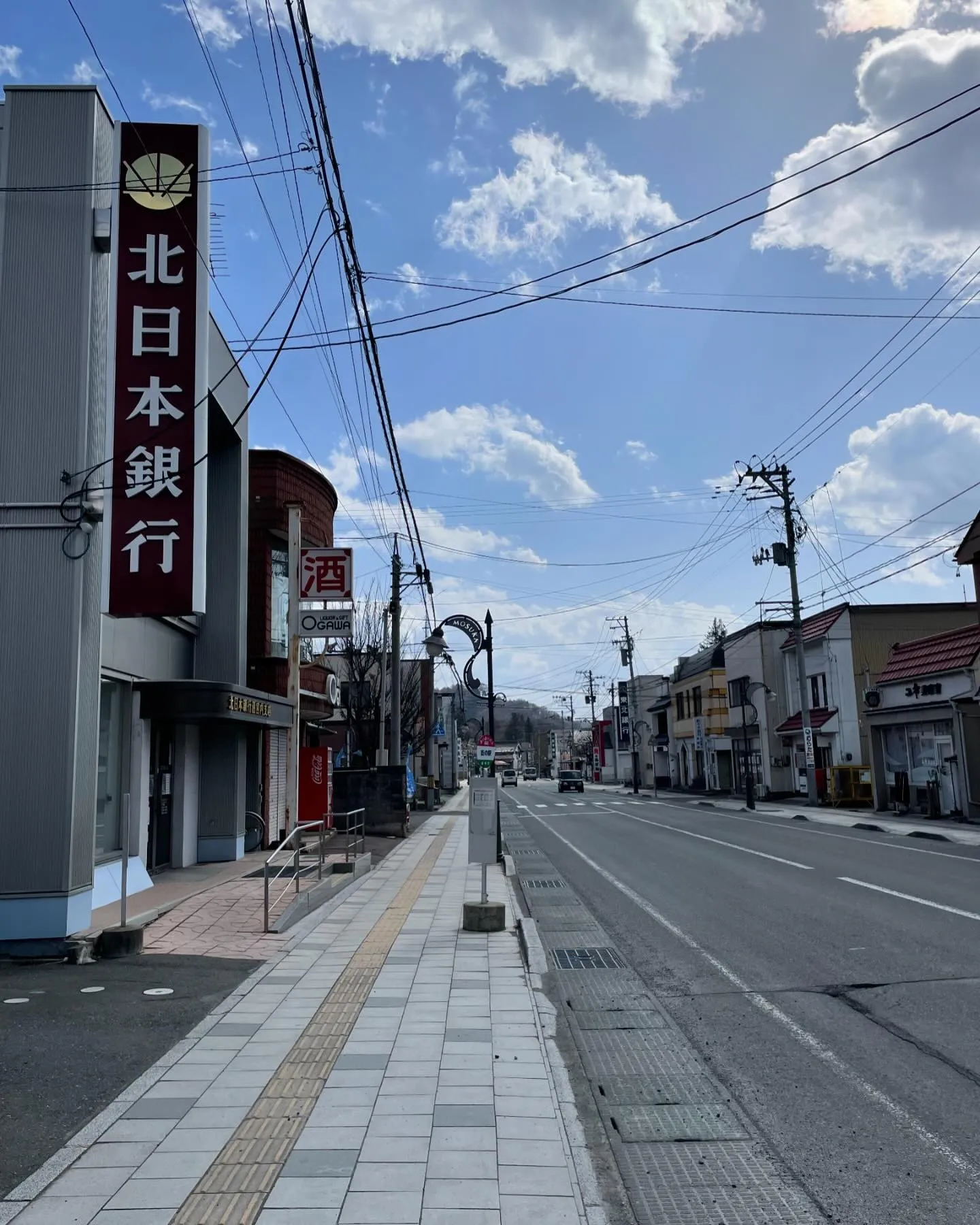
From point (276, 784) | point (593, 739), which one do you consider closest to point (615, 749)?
point (593, 739)

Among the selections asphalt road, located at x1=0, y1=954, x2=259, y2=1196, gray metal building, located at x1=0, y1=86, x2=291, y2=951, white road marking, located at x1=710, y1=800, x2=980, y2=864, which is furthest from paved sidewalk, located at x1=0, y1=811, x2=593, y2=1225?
white road marking, located at x1=710, y1=800, x2=980, y2=864

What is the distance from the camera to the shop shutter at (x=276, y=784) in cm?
2225

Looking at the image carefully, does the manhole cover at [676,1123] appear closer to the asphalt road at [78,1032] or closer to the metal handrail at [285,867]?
the asphalt road at [78,1032]

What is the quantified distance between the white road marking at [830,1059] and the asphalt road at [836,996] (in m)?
0.02

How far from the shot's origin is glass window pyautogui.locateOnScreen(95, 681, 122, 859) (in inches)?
519

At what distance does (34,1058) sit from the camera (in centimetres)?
654

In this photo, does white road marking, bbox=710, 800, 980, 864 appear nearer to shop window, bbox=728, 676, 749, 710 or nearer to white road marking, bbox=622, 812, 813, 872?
white road marking, bbox=622, 812, 813, 872

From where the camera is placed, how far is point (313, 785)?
84.1ft

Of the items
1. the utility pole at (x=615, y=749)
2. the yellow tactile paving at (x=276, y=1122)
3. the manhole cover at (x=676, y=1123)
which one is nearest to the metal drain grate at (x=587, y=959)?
the yellow tactile paving at (x=276, y=1122)

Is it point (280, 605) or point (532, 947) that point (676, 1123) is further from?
point (280, 605)

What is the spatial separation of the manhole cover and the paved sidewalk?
42cm

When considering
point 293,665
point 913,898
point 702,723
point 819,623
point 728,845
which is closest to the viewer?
point 913,898

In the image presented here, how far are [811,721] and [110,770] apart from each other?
1331 inches

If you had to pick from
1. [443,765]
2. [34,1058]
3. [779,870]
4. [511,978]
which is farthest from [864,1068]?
[443,765]
